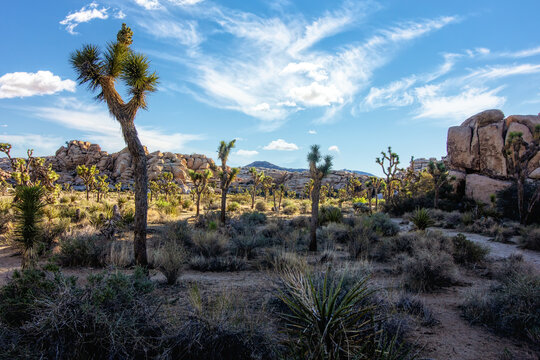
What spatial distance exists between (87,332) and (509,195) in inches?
1124

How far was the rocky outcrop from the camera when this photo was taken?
96.0 ft

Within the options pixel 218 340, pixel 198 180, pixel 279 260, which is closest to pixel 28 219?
pixel 218 340

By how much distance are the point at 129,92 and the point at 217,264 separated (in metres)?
6.17

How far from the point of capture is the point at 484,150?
31.6 m

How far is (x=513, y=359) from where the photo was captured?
12.5 feet

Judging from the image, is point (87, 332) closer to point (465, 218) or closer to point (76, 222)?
point (76, 222)

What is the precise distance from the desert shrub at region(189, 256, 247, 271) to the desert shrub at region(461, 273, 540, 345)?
6.12 metres

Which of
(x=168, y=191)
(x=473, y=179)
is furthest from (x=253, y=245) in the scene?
(x=473, y=179)

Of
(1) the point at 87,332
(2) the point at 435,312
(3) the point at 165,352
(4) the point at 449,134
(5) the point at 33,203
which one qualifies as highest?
(4) the point at 449,134

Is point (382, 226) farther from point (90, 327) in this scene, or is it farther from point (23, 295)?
point (23, 295)

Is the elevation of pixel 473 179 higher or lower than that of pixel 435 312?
higher

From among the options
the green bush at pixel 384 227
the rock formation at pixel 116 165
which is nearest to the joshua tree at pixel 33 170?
the green bush at pixel 384 227

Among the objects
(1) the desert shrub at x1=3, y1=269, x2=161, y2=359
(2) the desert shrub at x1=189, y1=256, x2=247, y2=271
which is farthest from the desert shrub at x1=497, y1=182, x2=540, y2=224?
(1) the desert shrub at x1=3, y1=269, x2=161, y2=359

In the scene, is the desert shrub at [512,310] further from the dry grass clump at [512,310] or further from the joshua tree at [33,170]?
the joshua tree at [33,170]
